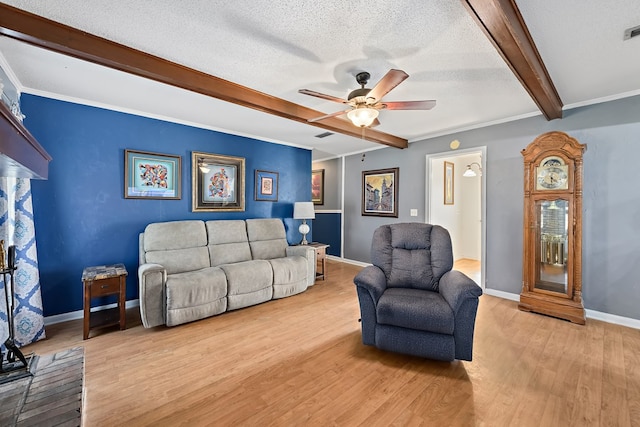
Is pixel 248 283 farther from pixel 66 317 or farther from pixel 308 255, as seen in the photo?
pixel 66 317

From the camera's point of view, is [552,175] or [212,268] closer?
[552,175]

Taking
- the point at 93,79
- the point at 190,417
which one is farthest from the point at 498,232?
the point at 93,79

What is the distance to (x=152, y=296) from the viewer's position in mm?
2699

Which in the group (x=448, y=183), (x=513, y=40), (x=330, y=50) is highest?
(x=330, y=50)

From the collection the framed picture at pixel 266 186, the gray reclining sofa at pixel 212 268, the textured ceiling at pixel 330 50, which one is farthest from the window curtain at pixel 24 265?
the framed picture at pixel 266 186

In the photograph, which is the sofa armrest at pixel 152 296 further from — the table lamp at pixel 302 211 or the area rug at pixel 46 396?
the table lamp at pixel 302 211

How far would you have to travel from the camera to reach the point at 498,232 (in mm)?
3719

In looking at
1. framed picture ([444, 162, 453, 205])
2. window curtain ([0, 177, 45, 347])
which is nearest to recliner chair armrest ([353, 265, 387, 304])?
window curtain ([0, 177, 45, 347])

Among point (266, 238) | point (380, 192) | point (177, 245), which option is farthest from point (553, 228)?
point (177, 245)

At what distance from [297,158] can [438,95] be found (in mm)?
2786

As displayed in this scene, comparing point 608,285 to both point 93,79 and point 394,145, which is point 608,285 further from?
point 93,79

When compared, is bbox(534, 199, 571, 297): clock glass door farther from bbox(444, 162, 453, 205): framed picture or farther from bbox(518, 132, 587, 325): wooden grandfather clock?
bbox(444, 162, 453, 205): framed picture

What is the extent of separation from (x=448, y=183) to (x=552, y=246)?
2540 millimetres

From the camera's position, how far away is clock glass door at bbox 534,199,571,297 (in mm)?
3047
